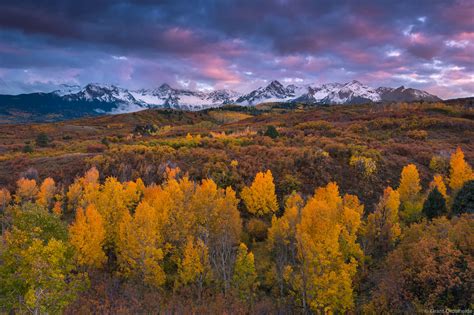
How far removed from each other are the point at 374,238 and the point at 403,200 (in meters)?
9.26

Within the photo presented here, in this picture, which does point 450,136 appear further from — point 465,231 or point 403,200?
point 465,231

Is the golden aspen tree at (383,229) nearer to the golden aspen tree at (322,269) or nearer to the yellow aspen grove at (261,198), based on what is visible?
the golden aspen tree at (322,269)

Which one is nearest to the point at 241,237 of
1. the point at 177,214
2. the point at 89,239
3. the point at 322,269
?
the point at 177,214

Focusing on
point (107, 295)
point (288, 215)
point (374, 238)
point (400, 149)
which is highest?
point (400, 149)

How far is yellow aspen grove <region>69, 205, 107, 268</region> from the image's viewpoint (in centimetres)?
2091

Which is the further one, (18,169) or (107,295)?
(18,169)

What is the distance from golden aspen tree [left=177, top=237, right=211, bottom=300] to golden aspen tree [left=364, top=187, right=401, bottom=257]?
11964 mm

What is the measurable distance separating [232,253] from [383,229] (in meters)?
11.2

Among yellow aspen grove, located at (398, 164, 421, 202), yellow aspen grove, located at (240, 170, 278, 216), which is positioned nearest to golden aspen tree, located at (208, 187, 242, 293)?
yellow aspen grove, located at (240, 170, 278, 216)

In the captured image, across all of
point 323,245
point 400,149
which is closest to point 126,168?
point 323,245

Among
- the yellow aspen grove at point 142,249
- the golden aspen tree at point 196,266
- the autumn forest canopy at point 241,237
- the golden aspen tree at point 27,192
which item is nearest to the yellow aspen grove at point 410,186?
the autumn forest canopy at point 241,237

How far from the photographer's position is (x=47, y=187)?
105 feet

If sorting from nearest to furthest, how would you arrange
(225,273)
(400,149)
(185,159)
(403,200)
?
(225,273) → (403,200) → (185,159) → (400,149)

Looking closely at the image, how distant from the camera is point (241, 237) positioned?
26.7 metres
